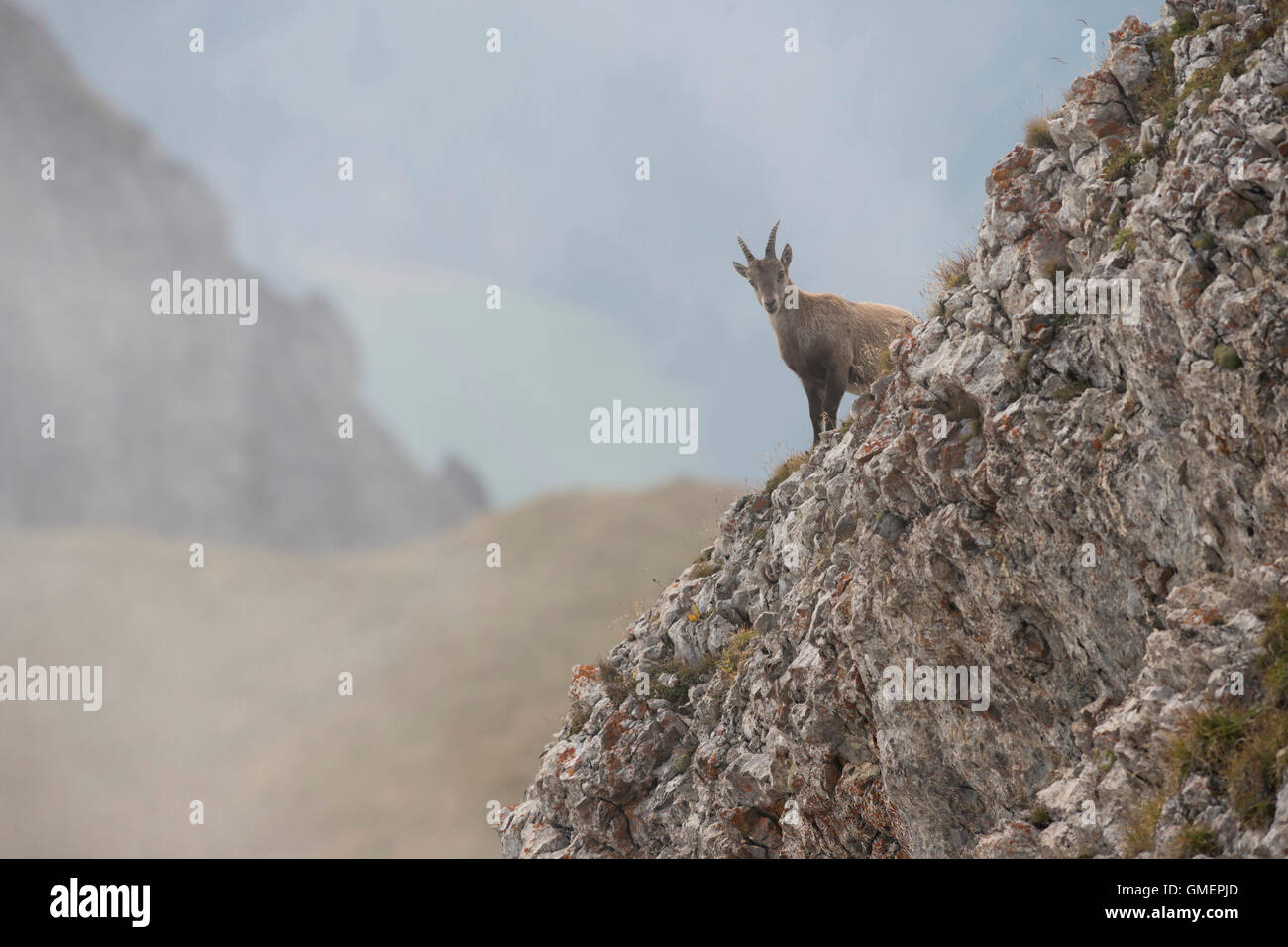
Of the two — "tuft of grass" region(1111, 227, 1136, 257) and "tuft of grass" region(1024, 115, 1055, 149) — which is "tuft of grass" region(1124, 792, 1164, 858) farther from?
"tuft of grass" region(1024, 115, 1055, 149)

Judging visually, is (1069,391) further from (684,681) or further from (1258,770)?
(684,681)

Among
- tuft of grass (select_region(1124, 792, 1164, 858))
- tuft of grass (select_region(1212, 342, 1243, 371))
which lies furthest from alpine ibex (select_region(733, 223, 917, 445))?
tuft of grass (select_region(1124, 792, 1164, 858))

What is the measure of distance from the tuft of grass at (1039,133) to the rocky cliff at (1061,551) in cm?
8

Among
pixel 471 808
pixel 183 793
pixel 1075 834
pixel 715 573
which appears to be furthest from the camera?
pixel 183 793

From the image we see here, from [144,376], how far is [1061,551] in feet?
549

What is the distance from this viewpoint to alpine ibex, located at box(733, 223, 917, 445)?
2189cm

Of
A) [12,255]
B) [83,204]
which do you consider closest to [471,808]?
[12,255]

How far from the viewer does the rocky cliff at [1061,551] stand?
10695 mm

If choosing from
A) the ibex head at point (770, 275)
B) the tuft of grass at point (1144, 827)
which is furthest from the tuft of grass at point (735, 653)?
the tuft of grass at point (1144, 827)

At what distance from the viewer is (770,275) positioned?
22328 millimetres

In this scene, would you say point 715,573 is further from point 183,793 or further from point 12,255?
point 12,255

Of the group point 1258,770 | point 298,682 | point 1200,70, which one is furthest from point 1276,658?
point 298,682

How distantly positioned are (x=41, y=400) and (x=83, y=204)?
34.0 m

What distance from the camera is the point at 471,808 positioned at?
119 m
